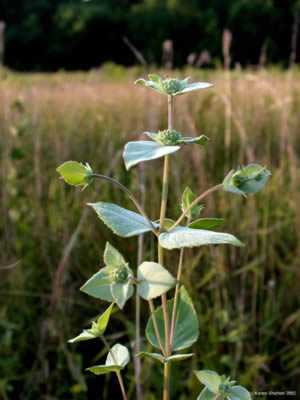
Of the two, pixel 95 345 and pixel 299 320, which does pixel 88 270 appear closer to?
pixel 95 345

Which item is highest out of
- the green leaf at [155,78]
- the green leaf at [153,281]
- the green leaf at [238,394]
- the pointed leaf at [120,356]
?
the green leaf at [155,78]

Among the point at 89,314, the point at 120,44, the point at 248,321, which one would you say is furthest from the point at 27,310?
the point at 120,44

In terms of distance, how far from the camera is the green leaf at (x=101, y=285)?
351mm

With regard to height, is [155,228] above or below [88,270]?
above

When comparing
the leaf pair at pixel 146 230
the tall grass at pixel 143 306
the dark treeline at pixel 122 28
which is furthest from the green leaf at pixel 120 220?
the dark treeline at pixel 122 28

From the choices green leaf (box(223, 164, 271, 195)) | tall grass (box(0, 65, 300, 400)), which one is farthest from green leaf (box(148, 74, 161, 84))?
tall grass (box(0, 65, 300, 400))

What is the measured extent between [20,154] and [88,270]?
17.8 inches

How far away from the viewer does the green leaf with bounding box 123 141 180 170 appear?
1.06 ft

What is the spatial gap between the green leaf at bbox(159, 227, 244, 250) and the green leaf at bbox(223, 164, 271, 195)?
0.14 feet

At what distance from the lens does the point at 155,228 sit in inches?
14.9

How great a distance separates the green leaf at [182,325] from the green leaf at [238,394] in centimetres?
5

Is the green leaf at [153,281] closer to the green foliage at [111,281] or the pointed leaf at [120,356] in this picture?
the green foliage at [111,281]

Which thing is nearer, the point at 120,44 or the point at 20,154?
the point at 20,154

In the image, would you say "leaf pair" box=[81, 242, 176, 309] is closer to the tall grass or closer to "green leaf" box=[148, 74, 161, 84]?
"green leaf" box=[148, 74, 161, 84]
